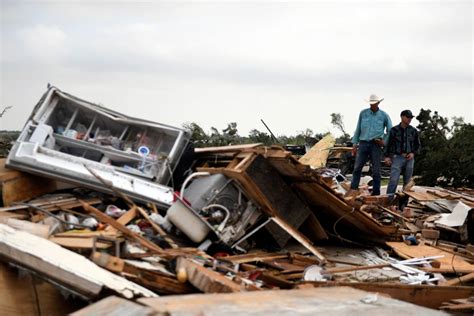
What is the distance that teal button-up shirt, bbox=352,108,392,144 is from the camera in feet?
30.3

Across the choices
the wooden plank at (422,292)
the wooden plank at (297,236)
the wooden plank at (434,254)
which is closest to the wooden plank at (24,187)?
the wooden plank at (297,236)

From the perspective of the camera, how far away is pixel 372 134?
9266 mm

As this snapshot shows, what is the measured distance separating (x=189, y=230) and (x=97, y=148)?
6.44 feet

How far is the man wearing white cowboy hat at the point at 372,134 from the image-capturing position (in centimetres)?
925

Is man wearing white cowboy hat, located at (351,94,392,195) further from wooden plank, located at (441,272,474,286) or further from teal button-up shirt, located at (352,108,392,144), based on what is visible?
wooden plank, located at (441,272,474,286)

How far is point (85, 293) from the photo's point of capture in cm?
395

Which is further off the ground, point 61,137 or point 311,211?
point 61,137

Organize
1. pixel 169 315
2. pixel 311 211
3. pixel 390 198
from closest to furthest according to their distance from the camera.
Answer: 1. pixel 169 315
2. pixel 311 211
3. pixel 390 198

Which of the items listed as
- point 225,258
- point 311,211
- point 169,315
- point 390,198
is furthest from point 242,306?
point 390,198

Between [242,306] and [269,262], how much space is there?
6.78ft

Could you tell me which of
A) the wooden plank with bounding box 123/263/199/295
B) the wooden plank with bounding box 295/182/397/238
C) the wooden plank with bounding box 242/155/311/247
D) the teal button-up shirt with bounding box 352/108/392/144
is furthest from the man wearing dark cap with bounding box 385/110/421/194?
the wooden plank with bounding box 123/263/199/295

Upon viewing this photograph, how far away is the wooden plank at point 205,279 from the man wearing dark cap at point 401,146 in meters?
5.41

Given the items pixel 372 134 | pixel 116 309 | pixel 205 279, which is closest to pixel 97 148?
pixel 205 279

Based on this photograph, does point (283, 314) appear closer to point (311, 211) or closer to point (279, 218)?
point (279, 218)
